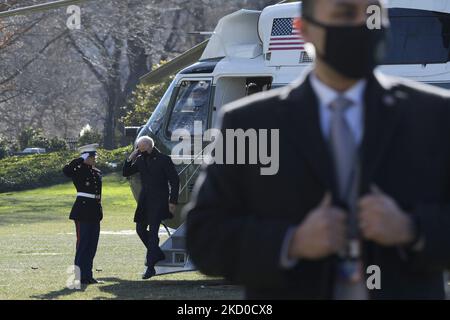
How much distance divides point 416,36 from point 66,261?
7.46 m

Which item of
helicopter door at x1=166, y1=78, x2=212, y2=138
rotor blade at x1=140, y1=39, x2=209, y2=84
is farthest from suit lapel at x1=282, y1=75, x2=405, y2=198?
rotor blade at x1=140, y1=39, x2=209, y2=84

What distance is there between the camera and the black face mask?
3.26 metres

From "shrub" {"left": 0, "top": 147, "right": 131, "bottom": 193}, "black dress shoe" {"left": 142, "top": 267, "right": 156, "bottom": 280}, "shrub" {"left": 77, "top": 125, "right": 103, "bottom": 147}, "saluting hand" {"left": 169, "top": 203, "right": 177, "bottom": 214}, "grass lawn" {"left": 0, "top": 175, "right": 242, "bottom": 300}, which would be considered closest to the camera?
"grass lawn" {"left": 0, "top": 175, "right": 242, "bottom": 300}

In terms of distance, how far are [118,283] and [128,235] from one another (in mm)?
10617

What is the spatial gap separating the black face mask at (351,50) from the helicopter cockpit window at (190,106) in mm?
13669

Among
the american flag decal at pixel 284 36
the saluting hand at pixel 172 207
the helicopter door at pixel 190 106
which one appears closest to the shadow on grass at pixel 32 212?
the helicopter door at pixel 190 106

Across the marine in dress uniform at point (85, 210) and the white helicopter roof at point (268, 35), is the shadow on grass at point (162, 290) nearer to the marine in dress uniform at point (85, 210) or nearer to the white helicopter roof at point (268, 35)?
the marine in dress uniform at point (85, 210)

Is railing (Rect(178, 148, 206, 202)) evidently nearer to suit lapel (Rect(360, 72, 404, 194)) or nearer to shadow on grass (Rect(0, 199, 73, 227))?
suit lapel (Rect(360, 72, 404, 194))

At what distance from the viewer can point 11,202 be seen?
1566 inches

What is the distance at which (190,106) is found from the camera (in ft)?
57.5

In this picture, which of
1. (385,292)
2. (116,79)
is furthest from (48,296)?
(116,79)

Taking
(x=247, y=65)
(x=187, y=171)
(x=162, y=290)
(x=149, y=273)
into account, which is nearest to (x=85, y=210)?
(x=149, y=273)

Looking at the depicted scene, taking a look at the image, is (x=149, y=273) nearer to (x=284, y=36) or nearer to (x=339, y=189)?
(x=284, y=36)

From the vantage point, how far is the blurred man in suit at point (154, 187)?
53.3ft
